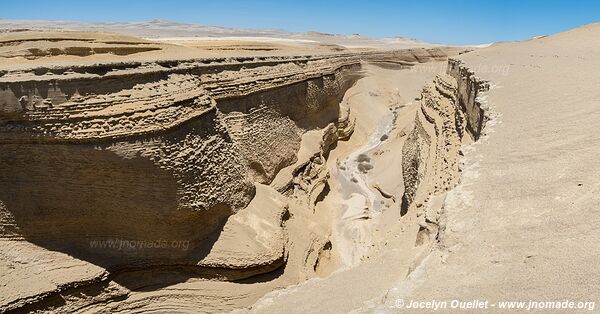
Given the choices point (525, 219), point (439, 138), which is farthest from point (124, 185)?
point (439, 138)

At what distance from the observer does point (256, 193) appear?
10.9 meters

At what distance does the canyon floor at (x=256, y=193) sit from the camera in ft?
11.3

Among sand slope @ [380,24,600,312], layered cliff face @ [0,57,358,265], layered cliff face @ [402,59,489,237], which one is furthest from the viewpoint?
layered cliff face @ [402,59,489,237]

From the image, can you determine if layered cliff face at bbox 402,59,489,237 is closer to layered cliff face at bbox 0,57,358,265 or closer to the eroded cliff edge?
the eroded cliff edge

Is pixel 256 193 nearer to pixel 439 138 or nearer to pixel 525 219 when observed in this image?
pixel 439 138

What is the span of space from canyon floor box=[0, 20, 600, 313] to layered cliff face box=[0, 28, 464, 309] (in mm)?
29

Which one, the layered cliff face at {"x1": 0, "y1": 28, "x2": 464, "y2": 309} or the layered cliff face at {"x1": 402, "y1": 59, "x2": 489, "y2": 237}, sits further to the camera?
the layered cliff face at {"x1": 402, "y1": 59, "x2": 489, "y2": 237}

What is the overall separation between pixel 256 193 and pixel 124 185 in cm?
382

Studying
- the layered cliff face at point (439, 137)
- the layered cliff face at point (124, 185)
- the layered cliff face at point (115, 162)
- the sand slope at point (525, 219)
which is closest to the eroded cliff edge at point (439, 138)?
the layered cliff face at point (439, 137)

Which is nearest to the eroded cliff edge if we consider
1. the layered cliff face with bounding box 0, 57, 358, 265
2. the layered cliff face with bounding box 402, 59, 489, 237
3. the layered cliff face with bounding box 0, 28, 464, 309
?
the layered cliff face with bounding box 402, 59, 489, 237

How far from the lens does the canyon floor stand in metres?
3.44

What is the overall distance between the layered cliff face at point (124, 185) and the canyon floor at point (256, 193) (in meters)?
0.03

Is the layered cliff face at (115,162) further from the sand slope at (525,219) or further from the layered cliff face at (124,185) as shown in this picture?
the sand slope at (525,219)

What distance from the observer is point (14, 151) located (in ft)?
23.7
